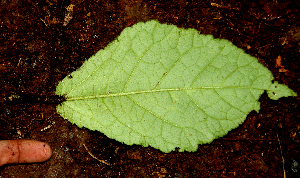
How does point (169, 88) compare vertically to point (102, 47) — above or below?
below

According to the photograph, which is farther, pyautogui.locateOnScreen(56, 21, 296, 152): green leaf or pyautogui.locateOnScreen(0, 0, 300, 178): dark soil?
pyautogui.locateOnScreen(0, 0, 300, 178): dark soil

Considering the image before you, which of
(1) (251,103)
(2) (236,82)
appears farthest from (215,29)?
(1) (251,103)

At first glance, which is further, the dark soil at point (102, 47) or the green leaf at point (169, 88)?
the dark soil at point (102, 47)

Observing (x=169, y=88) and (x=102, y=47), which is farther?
(x=102, y=47)
